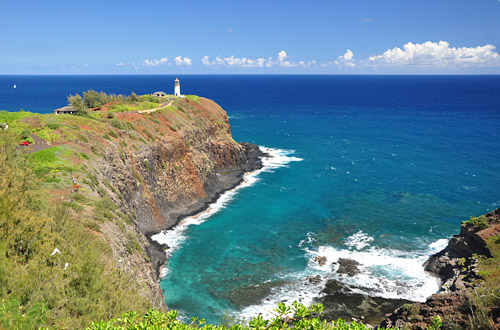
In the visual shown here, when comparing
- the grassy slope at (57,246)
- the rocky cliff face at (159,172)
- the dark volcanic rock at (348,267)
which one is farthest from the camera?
the dark volcanic rock at (348,267)

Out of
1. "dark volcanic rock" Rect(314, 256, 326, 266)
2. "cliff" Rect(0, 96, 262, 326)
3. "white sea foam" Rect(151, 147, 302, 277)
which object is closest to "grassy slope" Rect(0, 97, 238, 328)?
"cliff" Rect(0, 96, 262, 326)

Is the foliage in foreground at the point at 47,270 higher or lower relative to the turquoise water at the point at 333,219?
higher

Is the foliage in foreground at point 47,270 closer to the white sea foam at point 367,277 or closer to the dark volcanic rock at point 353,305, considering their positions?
the white sea foam at point 367,277

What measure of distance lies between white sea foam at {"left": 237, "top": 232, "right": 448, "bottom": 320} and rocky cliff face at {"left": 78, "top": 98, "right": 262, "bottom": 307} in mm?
12680

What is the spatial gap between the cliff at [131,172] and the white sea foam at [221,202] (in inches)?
47.4

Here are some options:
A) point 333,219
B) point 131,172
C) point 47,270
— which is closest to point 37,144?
point 131,172

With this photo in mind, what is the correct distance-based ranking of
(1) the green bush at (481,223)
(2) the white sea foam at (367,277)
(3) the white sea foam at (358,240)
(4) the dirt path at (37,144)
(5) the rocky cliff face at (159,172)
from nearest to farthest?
(5) the rocky cliff face at (159,172) < (2) the white sea foam at (367,277) < (1) the green bush at (481,223) < (4) the dirt path at (37,144) < (3) the white sea foam at (358,240)

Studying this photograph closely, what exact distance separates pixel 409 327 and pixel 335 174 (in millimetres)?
55547

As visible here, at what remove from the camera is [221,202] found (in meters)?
57.9

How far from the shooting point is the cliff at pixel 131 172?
84.3 ft

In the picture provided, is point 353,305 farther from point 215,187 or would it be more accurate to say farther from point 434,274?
point 215,187

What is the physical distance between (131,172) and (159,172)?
6.86 m

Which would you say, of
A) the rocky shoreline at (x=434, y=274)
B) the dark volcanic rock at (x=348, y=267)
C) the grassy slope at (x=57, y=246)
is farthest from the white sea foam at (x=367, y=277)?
the grassy slope at (x=57, y=246)

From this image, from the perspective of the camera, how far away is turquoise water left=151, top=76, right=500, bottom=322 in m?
35.4
